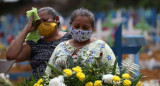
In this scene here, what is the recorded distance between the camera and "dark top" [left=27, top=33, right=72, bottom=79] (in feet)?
10.8

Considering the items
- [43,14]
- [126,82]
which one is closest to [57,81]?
[126,82]

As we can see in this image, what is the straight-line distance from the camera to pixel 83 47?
8.68ft

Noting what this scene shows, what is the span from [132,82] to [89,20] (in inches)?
25.3

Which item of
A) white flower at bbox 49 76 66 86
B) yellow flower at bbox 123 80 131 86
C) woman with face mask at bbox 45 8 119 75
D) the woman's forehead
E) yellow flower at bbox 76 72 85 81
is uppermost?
the woman's forehead

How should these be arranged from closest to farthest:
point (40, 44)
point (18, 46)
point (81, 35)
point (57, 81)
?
1. point (57, 81)
2. point (81, 35)
3. point (18, 46)
4. point (40, 44)

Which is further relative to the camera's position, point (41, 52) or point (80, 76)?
point (41, 52)

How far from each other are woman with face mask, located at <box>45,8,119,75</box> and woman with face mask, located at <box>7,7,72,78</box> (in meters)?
0.63

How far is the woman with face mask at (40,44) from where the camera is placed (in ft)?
10.8

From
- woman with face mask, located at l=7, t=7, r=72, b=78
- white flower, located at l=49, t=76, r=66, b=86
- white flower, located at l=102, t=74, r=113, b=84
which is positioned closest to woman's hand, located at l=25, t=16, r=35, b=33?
woman with face mask, located at l=7, t=7, r=72, b=78

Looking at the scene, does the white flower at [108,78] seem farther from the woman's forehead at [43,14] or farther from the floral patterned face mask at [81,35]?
the woman's forehead at [43,14]

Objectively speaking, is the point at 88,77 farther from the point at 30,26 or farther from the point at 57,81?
the point at 30,26

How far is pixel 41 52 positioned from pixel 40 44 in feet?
0.37

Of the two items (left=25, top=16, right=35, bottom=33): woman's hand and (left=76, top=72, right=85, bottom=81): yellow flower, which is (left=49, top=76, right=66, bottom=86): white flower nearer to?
(left=76, top=72, right=85, bottom=81): yellow flower

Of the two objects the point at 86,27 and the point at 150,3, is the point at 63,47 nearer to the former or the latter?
the point at 86,27
